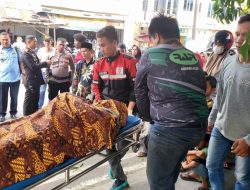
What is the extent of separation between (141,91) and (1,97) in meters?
4.47

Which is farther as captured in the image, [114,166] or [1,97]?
[1,97]

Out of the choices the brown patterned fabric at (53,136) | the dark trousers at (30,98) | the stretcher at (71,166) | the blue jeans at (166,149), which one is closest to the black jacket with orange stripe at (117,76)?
the stretcher at (71,166)

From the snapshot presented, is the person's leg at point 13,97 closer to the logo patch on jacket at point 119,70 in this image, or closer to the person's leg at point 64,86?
the person's leg at point 64,86

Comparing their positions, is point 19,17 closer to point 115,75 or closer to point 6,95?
point 6,95

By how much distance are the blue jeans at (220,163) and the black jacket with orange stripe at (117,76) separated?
2.97 feet

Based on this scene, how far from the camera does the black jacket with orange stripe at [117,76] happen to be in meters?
2.97

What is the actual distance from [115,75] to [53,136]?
3.73ft

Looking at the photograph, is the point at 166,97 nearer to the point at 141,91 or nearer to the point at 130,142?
the point at 141,91

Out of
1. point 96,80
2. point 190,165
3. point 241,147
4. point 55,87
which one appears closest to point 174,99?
point 241,147

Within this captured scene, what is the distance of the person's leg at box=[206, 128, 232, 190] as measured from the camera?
8.09 feet

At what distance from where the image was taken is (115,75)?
298 cm

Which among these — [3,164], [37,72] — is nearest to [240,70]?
[3,164]

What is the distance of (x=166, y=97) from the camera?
6.54ft

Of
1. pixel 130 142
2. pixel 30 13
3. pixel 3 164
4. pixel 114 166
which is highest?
pixel 30 13
